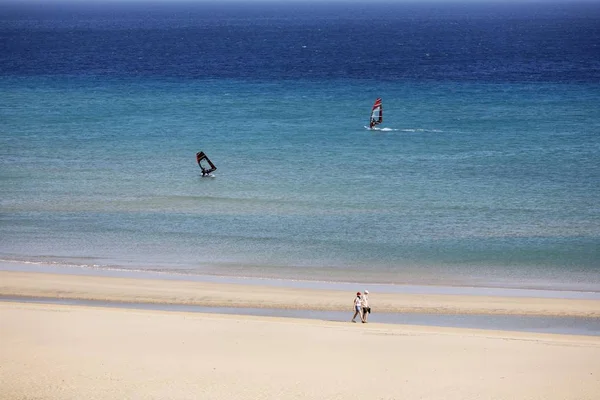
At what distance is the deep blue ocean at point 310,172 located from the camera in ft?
109

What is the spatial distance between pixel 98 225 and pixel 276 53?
8551cm

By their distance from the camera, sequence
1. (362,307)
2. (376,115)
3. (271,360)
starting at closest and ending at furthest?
1. (271,360)
2. (362,307)
3. (376,115)

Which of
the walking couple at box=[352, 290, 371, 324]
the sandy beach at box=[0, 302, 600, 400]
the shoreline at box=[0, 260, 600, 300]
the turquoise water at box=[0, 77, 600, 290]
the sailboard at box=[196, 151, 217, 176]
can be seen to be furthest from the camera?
the sailboard at box=[196, 151, 217, 176]

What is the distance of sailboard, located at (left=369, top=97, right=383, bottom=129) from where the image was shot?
2360 inches

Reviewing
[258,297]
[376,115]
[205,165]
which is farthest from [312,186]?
[376,115]

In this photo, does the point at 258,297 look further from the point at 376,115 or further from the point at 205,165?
the point at 376,115

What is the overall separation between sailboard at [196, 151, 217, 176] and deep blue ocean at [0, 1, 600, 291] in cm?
56

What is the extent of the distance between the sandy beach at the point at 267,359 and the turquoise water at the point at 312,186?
6.88 meters

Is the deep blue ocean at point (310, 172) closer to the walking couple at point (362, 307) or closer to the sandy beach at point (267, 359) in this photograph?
the walking couple at point (362, 307)

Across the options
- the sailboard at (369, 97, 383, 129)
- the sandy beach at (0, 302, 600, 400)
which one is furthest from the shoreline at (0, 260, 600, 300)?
the sailboard at (369, 97, 383, 129)

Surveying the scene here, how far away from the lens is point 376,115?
62.6 m

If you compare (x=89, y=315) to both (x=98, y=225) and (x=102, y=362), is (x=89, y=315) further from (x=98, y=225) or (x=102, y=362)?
(x=98, y=225)

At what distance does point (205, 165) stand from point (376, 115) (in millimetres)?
18377

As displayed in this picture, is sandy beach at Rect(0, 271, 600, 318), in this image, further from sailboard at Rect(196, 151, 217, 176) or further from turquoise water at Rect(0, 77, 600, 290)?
sailboard at Rect(196, 151, 217, 176)
